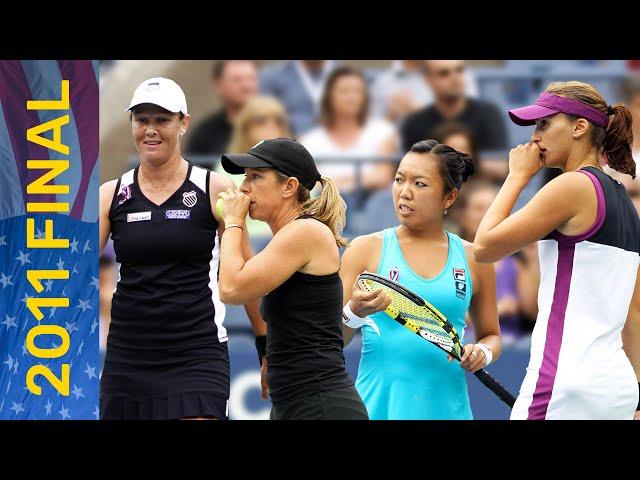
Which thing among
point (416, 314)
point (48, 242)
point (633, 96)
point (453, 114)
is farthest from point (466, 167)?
point (633, 96)

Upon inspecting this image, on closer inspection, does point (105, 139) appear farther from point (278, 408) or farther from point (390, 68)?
point (278, 408)

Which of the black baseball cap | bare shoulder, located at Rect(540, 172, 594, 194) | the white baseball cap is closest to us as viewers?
bare shoulder, located at Rect(540, 172, 594, 194)

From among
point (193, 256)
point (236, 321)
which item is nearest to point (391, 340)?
point (193, 256)

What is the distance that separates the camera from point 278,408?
4.25m

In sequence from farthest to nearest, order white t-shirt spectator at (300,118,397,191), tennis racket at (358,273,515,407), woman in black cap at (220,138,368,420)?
1. white t-shirt spectator at (300,118,397,191)
2. tennis racket at (358,273,515,407)
3. woman in black cap at (220,138,368,420)

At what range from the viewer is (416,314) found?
15.1 feet

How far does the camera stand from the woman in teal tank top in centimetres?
484

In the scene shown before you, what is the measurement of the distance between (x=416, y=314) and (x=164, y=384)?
119 centimetres

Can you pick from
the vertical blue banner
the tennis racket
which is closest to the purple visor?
the tennis racket

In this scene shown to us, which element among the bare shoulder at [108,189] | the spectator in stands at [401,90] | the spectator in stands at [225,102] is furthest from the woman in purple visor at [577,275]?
the spectator in stands at [225,102]

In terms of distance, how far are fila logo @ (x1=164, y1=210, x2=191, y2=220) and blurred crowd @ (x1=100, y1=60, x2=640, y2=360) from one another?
11.7ft

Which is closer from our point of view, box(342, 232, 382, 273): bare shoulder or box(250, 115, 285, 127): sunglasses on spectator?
box(342, 232, 382, 273): bare shoulder

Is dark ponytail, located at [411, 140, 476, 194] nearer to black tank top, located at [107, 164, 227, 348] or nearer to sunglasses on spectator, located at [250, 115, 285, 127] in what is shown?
black tank top, located at [107, 164, 227, 348]

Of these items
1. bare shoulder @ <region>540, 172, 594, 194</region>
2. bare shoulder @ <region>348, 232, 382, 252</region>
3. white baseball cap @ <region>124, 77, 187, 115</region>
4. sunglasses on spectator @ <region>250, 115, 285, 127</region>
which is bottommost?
bare shoulder @ <region>540, 172, 594, 194</region>
